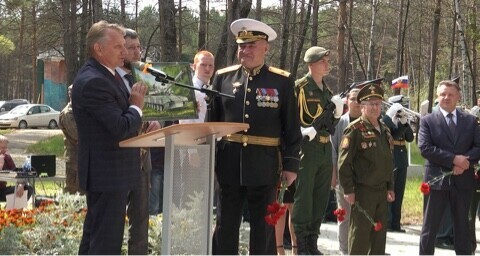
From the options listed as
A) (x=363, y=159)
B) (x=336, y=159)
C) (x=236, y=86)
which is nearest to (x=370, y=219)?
(x=363, y=159)

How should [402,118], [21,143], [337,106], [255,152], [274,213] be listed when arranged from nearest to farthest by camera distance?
[274,213] < [255,152] < [337,106] < [402,118] < [21,143]

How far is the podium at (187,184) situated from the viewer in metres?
4.64

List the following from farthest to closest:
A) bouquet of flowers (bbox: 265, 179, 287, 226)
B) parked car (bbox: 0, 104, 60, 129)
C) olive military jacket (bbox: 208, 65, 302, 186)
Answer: parked car (bbox: 0, 104, 60, 129) < olive military jacket (bbox: 208, 65, 302, 186) < bouquet of flowers (bbox: 265, 179, 287, 226)

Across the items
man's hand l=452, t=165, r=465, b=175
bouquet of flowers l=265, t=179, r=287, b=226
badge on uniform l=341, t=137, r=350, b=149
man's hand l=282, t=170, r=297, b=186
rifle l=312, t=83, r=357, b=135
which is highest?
rifle l=312, t=83, r=357, b=135

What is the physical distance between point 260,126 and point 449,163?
262 cm

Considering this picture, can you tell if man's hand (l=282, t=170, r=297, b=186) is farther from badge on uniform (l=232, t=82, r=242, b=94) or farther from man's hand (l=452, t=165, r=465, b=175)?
man's hand (l=452, t=165, r=465, b=175)

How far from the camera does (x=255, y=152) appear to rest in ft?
18.7

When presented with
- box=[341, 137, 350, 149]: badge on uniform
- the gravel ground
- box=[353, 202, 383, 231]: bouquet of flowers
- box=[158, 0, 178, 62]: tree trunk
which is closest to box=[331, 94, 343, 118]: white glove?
box=[341, 137, 350, 149]: badge on uniform

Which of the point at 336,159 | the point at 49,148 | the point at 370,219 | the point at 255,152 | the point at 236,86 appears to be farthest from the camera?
the point at 49,148

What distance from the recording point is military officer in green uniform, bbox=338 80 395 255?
6.85m

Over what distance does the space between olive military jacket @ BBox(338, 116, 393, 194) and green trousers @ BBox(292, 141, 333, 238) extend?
82 centimetres

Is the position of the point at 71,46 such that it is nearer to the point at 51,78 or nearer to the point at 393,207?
the point at 393,207

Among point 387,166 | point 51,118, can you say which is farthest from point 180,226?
point 51,118

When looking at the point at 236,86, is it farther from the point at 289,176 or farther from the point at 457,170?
the point at 457,170
